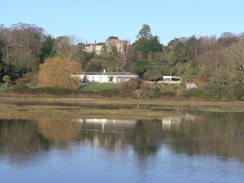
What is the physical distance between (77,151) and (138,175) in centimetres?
593

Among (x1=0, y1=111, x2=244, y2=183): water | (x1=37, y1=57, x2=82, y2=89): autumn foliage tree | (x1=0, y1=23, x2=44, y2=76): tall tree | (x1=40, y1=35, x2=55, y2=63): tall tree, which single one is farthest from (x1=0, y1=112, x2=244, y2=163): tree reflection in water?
(x1=40, y1=35, x2=55, y2=63): tall tree

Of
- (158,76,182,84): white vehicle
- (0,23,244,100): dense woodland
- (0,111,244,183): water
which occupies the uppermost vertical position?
(0,23,244,100): dense woodland

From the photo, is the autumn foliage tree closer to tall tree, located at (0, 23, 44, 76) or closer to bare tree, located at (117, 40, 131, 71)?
tall tree, located at (0, 23, 44, 76)

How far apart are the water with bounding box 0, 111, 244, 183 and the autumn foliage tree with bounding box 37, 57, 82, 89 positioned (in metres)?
43.2

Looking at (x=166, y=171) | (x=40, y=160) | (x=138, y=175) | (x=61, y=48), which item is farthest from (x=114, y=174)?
(x=61, y=48)

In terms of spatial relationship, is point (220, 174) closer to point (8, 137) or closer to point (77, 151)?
point (77, 151)

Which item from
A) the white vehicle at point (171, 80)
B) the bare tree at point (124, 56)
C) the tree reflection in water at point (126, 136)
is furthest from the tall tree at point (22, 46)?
the tree reflection in water at point (126, 136)

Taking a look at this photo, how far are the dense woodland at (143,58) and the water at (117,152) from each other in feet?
125

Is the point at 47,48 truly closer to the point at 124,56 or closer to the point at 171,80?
the point at 124,56

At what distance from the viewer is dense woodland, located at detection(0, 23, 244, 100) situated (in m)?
74.8

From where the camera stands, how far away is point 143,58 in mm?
120562

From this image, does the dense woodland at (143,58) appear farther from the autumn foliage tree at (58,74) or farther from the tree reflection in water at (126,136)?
the tree reflection in water at (126,136)

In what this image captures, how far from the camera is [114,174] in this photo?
720 inches

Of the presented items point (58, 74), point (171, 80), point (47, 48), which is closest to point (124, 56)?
point (47, 48)
